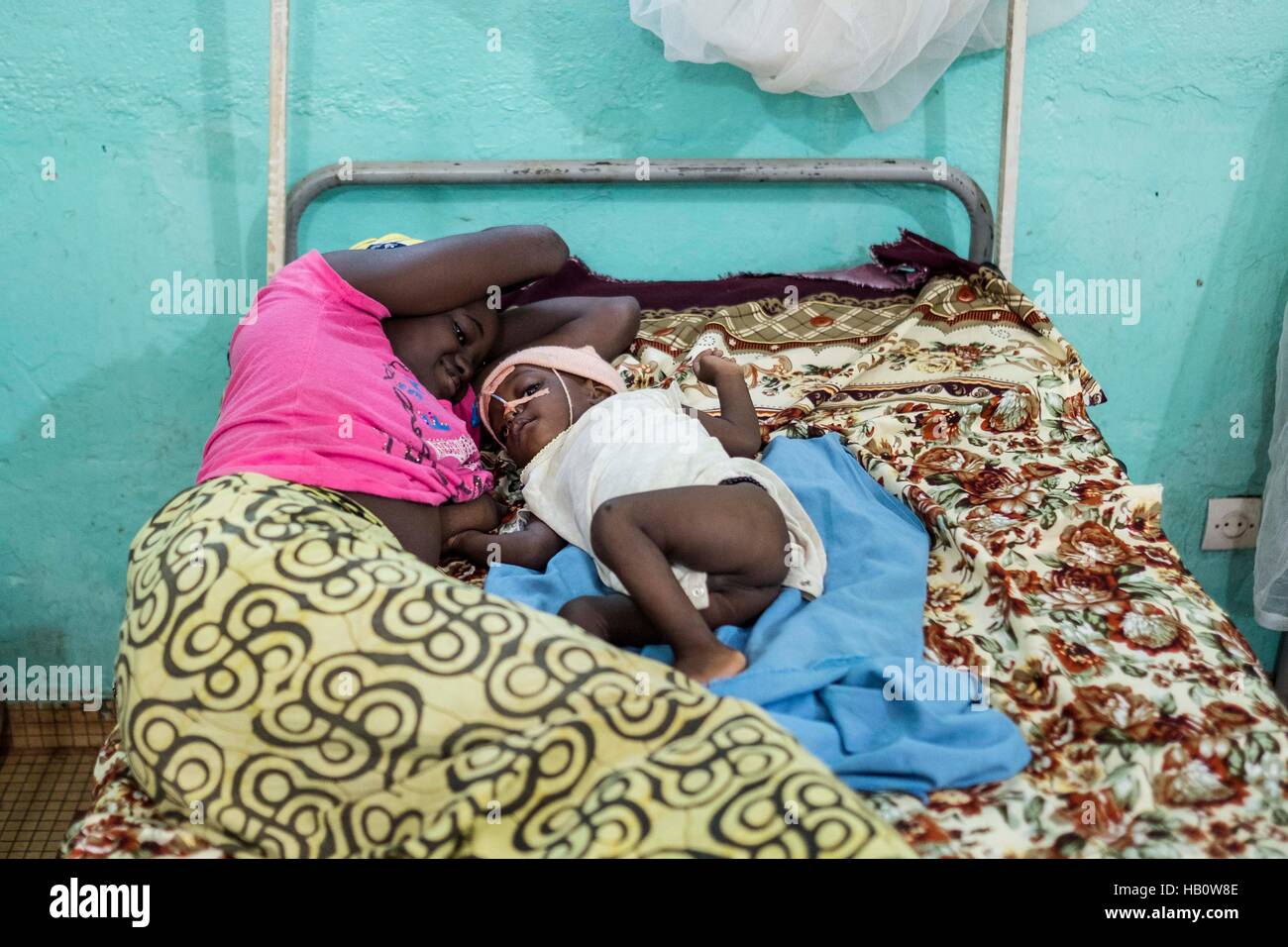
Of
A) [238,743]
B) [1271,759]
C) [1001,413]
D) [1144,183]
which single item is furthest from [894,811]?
[1144,183]

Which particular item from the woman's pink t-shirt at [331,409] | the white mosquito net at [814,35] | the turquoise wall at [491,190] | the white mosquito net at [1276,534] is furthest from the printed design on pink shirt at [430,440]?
the white mosquito net at [1276,534]

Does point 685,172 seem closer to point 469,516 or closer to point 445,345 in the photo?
point 445,345

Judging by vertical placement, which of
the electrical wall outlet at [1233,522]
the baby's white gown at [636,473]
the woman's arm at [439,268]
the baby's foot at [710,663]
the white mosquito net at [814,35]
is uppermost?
the white mosquito net at [814,35]

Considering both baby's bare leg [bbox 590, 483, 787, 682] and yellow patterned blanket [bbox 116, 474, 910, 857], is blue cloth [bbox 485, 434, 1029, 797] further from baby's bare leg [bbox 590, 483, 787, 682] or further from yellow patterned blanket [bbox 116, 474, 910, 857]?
yellow patterned blanket [bbox 116, 474, 910, 857]

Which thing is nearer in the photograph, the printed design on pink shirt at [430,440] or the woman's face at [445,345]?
the printed design on pink shirt at [430,440]

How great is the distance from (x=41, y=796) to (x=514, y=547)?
1.30 m

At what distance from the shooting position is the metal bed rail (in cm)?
218

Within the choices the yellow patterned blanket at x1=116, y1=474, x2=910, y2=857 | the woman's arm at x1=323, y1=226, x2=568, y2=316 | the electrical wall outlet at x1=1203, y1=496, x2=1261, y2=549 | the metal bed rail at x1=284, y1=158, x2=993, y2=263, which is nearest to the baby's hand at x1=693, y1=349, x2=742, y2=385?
the woman's arm at x1=323, y1=226, x2=568, y2=316

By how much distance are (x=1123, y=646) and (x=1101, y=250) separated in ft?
4.68

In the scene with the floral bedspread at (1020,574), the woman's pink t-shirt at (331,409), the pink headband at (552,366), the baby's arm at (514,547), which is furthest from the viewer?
the pink headband at (552,366)

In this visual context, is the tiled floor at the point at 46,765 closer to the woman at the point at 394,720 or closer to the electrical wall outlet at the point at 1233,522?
the woman at the point at 394,720

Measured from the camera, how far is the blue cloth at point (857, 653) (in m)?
1.13

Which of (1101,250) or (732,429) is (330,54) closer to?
(732,429)

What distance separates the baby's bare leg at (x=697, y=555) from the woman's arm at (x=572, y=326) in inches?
23.8
